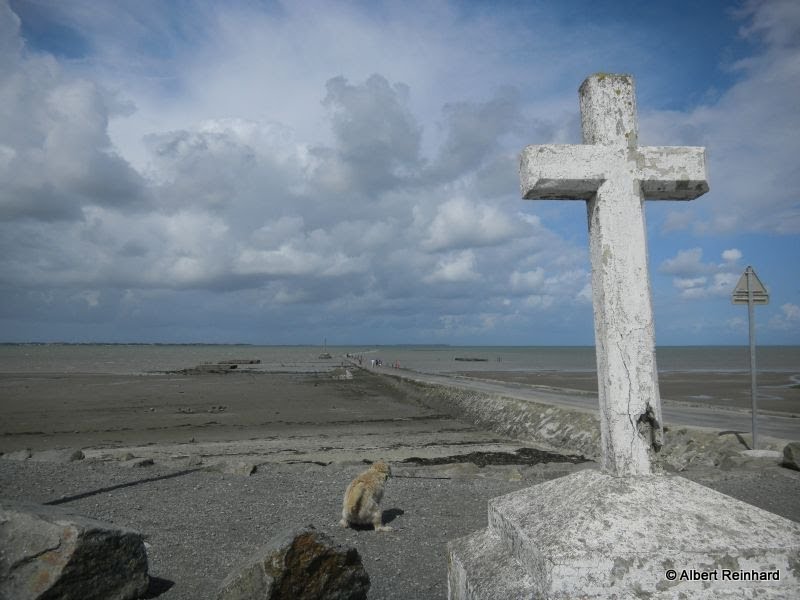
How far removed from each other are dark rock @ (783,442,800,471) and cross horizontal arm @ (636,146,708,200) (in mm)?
7085

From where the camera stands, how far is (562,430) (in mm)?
14430

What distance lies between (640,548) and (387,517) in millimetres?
4440

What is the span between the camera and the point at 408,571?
4.77 metres

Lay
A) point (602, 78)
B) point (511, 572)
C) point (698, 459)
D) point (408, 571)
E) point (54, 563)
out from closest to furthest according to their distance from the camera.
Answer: point (511, 572) → point (602, 78) → point (54, 563) → point (408, 571) → point (698, 459)

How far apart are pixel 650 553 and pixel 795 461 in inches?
300

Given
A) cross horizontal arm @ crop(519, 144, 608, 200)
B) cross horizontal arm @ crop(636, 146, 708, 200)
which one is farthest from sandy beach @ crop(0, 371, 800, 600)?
cross horizontal arm @ crop(636, 146, 708, 200)

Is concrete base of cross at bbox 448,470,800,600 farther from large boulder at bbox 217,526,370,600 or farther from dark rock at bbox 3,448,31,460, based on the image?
dark rock at bbox 3,448,31,460

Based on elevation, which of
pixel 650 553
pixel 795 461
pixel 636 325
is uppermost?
pixel 636 325

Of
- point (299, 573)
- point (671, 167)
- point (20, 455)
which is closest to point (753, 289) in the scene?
point (671, 167)

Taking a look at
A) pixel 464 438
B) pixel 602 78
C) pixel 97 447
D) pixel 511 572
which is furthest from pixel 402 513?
pixel 97 447

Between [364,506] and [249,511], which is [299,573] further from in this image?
[249,511]

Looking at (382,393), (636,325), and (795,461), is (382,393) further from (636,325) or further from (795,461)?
(636,325)

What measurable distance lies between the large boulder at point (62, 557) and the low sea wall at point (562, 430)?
3729mm

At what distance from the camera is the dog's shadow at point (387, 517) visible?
19.7 ft
